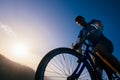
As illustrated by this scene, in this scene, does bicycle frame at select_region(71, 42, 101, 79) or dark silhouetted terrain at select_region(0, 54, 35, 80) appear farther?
dark silhouetted terrain at select_region(0, 54, 35, 80)

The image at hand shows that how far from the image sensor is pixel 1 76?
110m

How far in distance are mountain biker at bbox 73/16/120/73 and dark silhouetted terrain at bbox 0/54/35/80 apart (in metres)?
109

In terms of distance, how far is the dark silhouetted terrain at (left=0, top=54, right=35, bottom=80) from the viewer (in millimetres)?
117750

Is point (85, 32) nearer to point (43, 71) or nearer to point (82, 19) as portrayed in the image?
point (82, 19)

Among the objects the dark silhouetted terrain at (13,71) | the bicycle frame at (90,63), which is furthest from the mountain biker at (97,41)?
the dark silhouetted terrain at (13,71)

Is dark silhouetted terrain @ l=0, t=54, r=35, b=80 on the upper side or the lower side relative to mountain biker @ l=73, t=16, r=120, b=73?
upper

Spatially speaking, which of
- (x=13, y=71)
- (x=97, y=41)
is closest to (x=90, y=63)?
(x=97, y=41)

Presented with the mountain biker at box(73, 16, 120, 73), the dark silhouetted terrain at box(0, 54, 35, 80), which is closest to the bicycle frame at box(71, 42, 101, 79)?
the mountain biker at box(73, 16, 120, 73)

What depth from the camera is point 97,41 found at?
6.38 metres

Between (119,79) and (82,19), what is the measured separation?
2094mm

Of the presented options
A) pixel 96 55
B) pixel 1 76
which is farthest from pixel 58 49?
pixel 1 76

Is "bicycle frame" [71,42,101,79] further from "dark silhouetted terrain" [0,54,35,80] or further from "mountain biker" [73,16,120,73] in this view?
"dark silhouetted terrain" [0,54,35,80]

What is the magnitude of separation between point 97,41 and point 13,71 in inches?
5170

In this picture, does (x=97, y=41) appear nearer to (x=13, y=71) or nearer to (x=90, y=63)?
(x=90, y=63)
